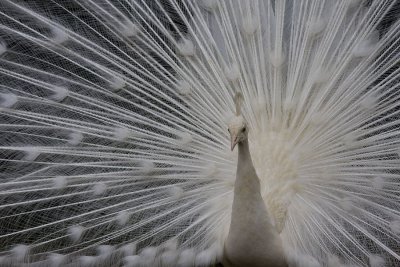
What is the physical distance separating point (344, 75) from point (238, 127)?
2.54ft

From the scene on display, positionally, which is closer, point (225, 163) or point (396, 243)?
point (396, 243)

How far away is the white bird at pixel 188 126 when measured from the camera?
2504mm

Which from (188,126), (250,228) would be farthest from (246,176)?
(188,126)

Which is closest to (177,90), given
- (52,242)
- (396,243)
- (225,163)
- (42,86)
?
(225,163)

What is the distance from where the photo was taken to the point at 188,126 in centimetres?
270

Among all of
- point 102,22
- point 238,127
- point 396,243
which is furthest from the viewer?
point 102,22

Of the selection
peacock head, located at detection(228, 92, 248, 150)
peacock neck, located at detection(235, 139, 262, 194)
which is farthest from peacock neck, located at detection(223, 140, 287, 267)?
peacock head, located at detection(228, 92, 248, 150)

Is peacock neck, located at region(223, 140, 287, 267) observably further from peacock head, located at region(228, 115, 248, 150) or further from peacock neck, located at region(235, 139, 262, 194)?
peacock head, located at region(228, 115, 248, 150)

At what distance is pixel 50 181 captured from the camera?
8.27 feet

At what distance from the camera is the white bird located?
8.21 feet

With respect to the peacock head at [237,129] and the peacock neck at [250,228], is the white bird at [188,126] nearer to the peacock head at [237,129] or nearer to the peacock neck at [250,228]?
the peacock neck at [250,228]

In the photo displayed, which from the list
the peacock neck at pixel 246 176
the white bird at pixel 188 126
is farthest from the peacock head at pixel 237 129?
the white bird at pixel 188 126

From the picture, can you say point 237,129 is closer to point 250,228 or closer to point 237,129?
point 237,129

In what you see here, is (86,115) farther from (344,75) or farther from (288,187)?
(344,75)
